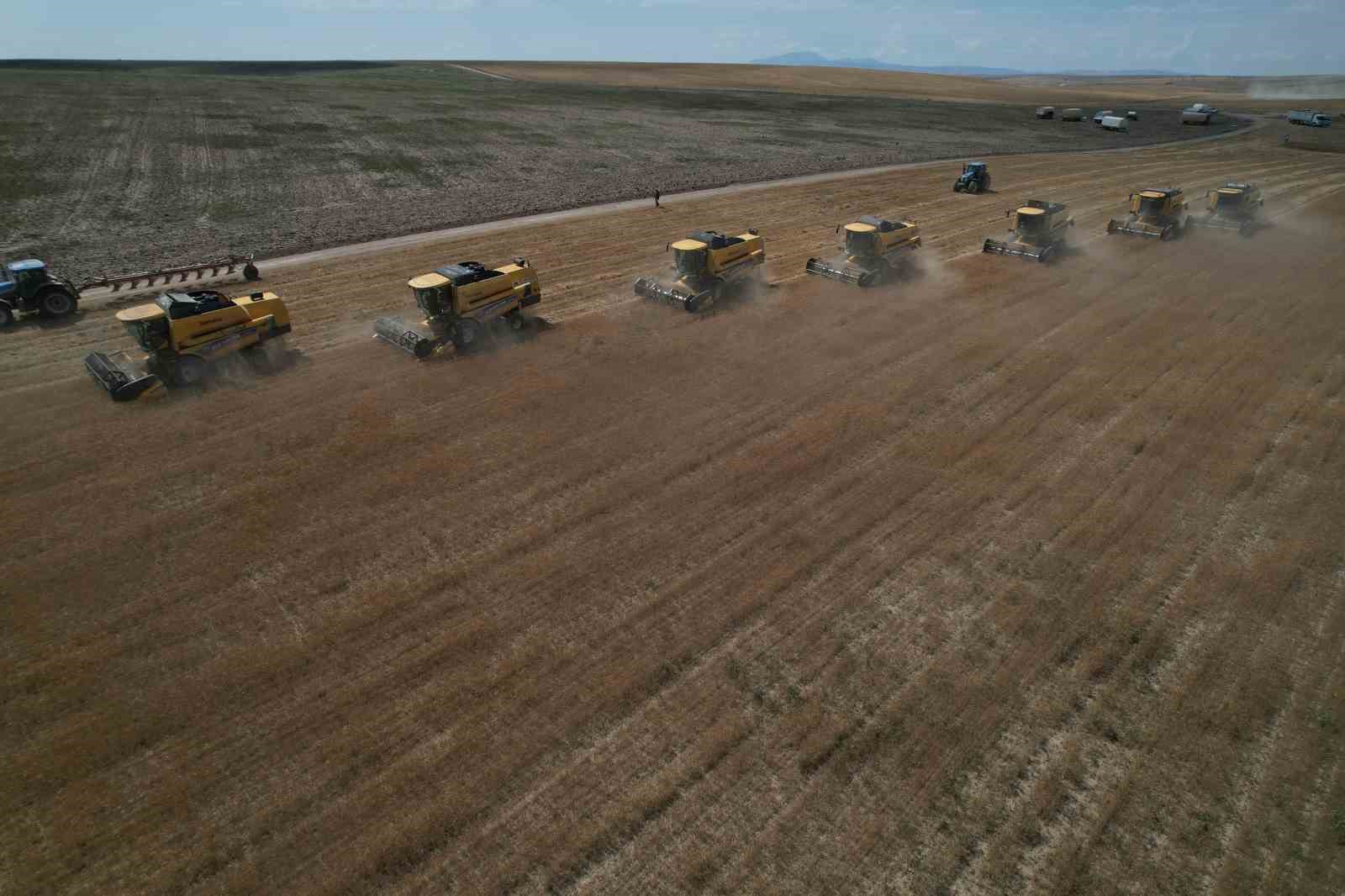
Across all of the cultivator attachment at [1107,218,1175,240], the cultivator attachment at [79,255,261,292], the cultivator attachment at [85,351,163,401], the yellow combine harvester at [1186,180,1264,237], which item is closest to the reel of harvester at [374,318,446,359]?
the cultivator attachment at [85,351,163,401]

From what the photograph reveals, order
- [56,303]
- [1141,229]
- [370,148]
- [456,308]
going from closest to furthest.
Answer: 1. [456,308]
2. [56,303]
3. [1141,229]
4. [370,148]

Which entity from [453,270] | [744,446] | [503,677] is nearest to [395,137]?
[453,270]

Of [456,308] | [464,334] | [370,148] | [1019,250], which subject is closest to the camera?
[456,308]

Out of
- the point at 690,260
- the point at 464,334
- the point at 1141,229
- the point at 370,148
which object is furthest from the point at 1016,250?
the point at 370,148

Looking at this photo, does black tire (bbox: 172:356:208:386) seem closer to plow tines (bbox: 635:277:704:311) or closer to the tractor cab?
the tractor cab

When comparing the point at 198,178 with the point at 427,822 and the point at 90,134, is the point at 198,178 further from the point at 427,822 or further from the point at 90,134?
the point at 427,822

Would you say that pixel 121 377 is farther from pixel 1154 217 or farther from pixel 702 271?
pixel 1154 217

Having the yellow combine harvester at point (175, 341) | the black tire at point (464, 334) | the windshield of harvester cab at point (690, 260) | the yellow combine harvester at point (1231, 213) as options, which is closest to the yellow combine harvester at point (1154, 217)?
the yellow combine harvester at point (1231, 213)
